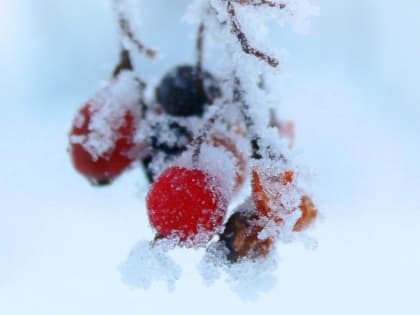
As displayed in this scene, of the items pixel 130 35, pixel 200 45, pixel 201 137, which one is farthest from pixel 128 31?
pixel 201 137

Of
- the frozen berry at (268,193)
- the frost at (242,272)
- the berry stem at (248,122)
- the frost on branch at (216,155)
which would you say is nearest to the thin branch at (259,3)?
the frost on branch at (216,155)

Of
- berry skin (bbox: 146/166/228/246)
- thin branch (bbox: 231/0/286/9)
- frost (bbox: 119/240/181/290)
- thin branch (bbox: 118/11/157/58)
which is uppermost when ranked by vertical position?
thin branch (bbox: 118/11/157/58)

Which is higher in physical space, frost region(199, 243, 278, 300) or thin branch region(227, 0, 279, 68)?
thin branch region(227, 0, 279, 68)

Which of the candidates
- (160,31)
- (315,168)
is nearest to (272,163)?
(315,168)

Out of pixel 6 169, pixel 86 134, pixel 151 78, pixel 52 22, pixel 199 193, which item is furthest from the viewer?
pixel 52 22

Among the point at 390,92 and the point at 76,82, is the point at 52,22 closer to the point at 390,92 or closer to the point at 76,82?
the point at 76,82

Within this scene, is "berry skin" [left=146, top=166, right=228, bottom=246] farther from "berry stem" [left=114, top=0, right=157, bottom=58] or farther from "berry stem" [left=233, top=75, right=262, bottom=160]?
"berry stem" [left=114, top=0, right=157, bottom=58]

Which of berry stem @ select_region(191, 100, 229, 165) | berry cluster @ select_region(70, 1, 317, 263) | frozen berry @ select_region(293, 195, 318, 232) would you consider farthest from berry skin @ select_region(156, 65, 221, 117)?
frozen berry @ select_region(293, 195, 318, 232)
